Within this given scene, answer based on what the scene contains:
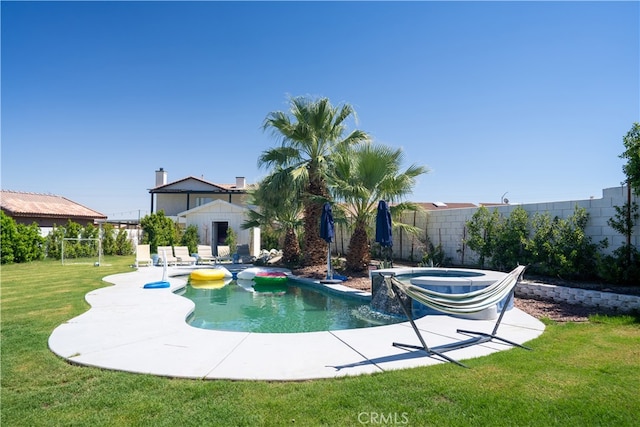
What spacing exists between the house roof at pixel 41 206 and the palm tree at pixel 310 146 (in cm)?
2155

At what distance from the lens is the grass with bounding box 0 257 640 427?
3.14m

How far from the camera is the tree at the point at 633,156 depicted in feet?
26.8

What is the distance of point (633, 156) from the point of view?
8.22 m

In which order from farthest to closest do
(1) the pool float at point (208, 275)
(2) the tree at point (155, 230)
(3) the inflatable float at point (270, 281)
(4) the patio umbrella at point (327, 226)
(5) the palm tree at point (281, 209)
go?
(2) the tree at point (155, 230), (5) the palm tree at point (281, 209), (1) the pool float at point (208, 275), (3) the inflatable float at point (270, 281), (4) the patio umbrella at point (327, 226)

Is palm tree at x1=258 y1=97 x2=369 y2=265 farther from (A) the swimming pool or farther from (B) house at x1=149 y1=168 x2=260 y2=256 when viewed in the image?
(B) house at x1=149 y1=168 x2=260 y2=256

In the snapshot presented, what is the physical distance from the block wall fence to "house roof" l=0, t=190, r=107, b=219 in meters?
22.9

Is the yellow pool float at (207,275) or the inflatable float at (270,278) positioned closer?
the inflatable float at (270,278)

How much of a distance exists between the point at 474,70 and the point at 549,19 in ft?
8.89

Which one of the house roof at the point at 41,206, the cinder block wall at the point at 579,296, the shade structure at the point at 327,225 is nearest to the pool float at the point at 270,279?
the shade structure at the point at 327,225

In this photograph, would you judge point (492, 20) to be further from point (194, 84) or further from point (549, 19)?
point (194, 84)

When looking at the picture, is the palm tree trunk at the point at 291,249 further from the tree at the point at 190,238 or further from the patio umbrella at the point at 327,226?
the tree at the point at 190,238

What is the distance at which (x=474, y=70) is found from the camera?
41.6 ft

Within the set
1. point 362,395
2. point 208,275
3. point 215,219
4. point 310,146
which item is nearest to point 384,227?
point 310,146

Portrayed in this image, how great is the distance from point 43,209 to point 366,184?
1118 inches
